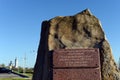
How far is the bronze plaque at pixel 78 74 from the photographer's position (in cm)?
908

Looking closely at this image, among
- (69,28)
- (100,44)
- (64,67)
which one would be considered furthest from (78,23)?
(64,67)

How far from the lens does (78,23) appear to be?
32.9 feet

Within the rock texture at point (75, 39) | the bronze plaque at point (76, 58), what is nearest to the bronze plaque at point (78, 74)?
the bronze plaque at point (76, 58)

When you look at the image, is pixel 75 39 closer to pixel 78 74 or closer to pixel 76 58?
pixel 76 58

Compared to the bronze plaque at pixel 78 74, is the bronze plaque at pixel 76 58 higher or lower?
higher

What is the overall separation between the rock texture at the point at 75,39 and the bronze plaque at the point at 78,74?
0.25 meters

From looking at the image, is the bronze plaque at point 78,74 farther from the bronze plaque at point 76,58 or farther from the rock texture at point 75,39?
the rock texture at point 75,39

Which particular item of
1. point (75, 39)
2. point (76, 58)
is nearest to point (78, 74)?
point (76, 58)

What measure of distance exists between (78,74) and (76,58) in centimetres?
45

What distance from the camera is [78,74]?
9094 mm

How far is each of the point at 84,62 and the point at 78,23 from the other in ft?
4.84

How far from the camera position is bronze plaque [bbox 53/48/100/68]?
358 inches

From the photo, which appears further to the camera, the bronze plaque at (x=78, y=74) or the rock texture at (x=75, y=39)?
the rock texture at (x=75, y=39)

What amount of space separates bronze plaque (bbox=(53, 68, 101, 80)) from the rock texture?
0.82ft
